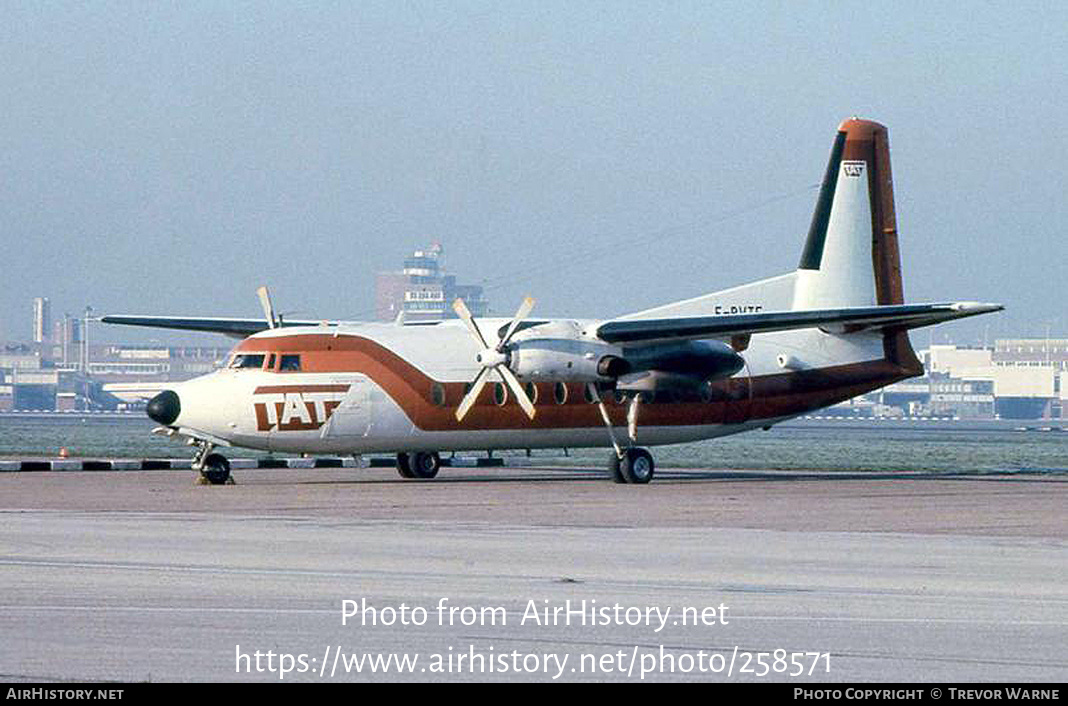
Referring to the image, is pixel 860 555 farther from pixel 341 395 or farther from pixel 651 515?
pixel 341 395

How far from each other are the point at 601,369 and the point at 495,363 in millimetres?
2299

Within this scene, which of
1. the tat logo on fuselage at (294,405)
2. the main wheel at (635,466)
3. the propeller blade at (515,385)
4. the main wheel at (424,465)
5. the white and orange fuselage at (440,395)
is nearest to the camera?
the tat logo on fuselage at (294,405)

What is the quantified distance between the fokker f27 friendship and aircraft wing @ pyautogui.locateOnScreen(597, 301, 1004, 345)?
4cm

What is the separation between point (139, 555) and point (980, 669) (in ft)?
32.9

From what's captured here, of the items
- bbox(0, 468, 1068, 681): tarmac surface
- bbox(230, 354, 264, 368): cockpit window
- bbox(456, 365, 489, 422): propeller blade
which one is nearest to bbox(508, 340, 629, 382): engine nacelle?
bbox(456, 365, 489, 422): propeller blade

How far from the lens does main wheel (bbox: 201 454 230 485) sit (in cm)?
3453

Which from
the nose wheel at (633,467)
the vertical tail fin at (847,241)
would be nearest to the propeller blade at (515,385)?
the nose wheel at (633,467)

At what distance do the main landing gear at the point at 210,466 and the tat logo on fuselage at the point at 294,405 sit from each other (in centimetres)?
104

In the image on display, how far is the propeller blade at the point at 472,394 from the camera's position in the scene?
36.2 m

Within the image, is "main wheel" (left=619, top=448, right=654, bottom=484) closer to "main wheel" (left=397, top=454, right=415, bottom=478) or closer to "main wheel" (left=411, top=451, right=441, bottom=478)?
"main wheel" (left=411, top=451, right=441, bottom=478)

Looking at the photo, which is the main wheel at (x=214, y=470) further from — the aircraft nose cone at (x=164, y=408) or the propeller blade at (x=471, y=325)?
the propeller blade at (x=471, y=325)

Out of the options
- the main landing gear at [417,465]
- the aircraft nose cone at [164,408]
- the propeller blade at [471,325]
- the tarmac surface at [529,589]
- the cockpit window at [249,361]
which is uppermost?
the propeller blade at [471,325]

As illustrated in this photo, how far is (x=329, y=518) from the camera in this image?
25.3 m

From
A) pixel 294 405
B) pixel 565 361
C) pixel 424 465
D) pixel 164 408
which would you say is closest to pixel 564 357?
pixel 565 361
